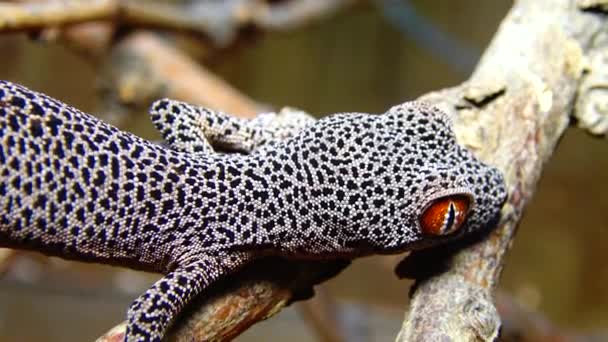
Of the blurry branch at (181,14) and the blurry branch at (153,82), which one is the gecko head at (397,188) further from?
the blurry branch at (153,82)

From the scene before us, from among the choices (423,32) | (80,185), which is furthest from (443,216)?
(423,32)

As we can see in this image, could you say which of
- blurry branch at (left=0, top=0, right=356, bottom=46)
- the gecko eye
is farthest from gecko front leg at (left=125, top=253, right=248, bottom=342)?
blurry branch at (left=0, top=0, right=356, bottom=46)

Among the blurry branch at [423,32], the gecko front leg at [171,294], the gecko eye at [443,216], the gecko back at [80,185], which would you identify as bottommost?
the gecko eye at [443,216]

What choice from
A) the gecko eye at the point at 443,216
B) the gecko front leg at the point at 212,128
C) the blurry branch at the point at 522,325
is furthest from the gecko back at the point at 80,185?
the blurry branch at the point at 522,325

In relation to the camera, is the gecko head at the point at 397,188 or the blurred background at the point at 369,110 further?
the blurred background at the point at 369,110

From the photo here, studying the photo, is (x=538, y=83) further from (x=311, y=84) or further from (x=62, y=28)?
(x=311, y=84)

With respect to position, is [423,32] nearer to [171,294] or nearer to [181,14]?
[181,14]

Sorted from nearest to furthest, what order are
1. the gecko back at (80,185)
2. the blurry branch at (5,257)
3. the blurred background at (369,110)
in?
the gecko back at (80,185), the blurry branch at (5,257), the blurred background at (369,110)

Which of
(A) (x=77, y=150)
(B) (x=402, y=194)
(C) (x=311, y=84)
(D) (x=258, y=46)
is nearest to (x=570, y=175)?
(C) (x=311, y=84)
